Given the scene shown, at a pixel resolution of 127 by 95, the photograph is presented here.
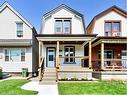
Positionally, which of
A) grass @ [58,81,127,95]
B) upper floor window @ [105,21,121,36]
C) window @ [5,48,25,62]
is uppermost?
upper floor window @ [105,21,121,36]

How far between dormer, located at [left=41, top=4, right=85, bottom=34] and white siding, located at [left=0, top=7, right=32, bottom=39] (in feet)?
6.03

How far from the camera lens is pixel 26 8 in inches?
1324

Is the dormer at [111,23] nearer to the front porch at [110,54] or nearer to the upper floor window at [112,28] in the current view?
the upper floor window at [112,28]

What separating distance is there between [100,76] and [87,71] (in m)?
1.41

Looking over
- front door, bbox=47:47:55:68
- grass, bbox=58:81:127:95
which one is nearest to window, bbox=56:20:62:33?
front door, bbox=47:47:55:68

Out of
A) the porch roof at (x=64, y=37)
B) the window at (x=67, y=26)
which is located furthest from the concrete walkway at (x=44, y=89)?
the window at (x=67, y=26)

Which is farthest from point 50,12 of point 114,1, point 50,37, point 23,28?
point 114,1

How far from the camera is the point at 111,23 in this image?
1120 inches

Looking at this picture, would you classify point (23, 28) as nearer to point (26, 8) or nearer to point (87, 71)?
point (26, 8)

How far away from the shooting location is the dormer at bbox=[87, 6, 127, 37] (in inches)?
1105

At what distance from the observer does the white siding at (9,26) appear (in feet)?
91.1

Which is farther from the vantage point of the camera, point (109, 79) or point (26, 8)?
point (26, 8)

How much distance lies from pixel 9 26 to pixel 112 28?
461 inches

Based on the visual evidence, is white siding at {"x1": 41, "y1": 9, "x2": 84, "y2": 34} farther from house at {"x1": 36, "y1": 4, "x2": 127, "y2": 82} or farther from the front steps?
the front steps
